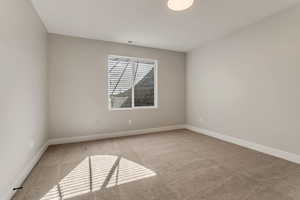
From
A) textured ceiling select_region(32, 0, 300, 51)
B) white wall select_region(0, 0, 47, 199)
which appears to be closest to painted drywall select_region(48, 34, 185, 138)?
textured ceiling select_region(32, 0, 300, 51)

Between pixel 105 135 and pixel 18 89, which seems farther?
pixel 105 135

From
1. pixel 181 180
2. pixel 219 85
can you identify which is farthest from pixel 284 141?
pixel 181 180

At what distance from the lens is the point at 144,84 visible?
174 inches

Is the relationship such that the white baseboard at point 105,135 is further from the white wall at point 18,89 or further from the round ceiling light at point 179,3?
the round ceiling light at point 179,3

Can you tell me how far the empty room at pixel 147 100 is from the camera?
5.58 feet

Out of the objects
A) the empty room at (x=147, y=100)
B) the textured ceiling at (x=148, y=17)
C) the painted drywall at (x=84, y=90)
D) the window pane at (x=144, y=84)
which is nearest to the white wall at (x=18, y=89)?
the empty room at (x=147, y=100)

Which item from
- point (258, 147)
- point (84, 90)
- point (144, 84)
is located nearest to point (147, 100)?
point (144, 84)

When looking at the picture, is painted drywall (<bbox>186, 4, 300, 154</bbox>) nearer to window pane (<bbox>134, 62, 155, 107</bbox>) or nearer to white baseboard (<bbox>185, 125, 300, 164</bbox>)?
white baseboard (<bbox>185, 125, 300, 164</bbox>)

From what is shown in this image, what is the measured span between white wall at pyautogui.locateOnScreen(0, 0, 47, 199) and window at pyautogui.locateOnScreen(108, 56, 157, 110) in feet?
5.41

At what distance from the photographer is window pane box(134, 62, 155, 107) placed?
4285 mm

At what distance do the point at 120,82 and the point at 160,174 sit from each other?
9.05 ft

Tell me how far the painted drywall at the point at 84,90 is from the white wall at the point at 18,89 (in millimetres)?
600

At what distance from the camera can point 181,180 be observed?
1856mm

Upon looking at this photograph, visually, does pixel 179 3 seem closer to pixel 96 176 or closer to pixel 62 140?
pixel 96 176
